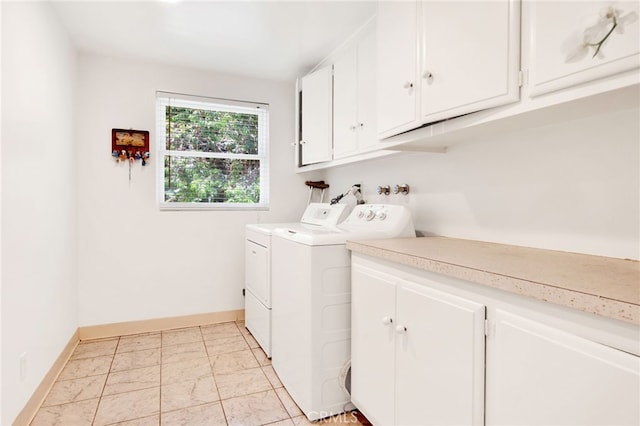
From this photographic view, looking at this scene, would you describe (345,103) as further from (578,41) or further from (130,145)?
(130,145)

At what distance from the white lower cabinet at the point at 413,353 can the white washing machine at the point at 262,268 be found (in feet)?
2.81

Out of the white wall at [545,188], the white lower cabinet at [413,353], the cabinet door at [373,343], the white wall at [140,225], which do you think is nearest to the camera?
the white lower cabinet at [413,353]

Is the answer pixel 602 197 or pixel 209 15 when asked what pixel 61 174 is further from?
pixel 602 197

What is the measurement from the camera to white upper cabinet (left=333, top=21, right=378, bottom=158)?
7.02ft

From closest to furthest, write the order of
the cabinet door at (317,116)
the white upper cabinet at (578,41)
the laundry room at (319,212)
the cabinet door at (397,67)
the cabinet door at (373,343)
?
the white upper cabinet at (578,41)
the laundry room at (319,212)
the cabinet door at (373,343)
the cabinet door at (397,67)
the cabinet door at (317,116)

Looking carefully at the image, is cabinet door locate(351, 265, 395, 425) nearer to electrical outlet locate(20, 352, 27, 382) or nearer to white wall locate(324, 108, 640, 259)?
white wall locate(324, 108, 640, 259)

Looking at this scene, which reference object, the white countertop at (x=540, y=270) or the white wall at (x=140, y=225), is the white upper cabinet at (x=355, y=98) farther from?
the white wall at (x=140, y=225)

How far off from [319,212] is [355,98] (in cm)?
95

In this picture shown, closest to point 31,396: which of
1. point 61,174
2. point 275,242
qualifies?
point 61,174

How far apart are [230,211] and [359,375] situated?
2.03 metres

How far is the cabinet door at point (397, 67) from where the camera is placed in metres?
1.55

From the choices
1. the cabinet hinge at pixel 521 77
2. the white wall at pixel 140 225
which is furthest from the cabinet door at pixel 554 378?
the white wall at pixel 140 225

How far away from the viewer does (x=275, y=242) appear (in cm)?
226

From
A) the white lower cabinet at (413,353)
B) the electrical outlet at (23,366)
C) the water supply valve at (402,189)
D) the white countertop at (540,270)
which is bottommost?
the electrical outlet at (23,366)
